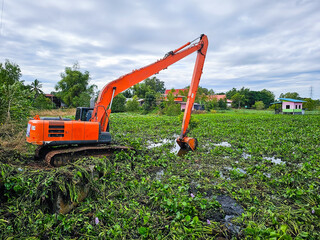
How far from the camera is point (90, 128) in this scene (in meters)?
5.90

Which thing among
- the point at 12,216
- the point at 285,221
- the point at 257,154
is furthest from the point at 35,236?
the point at 257,154

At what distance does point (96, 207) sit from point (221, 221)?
2.38 m

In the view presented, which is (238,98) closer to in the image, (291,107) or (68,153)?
(291,107)

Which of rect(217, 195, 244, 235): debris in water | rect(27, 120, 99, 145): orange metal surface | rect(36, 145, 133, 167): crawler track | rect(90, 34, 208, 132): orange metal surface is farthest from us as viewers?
rect(90, 34, 208, 132): orange metal surface

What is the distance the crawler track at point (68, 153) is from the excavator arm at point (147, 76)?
734mm

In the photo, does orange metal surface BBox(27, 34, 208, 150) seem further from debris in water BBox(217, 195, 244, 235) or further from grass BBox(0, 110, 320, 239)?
debris in water BBox(217, 195, 244, 235)

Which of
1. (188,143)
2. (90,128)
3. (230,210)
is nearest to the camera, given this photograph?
(230,210)

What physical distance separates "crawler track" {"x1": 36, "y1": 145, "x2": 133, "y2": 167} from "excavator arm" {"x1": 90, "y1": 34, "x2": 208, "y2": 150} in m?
0.73

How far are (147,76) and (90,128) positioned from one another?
2.78 meters

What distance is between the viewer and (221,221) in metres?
3.75

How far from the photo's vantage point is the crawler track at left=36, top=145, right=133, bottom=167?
5340mm

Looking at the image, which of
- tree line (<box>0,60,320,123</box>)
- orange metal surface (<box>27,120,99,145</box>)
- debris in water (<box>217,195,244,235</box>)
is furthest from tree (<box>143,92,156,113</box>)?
debris in water (<box>217,195,244,235</box>)

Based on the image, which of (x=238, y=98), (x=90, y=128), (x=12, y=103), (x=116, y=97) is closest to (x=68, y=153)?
(x=90, y=128)

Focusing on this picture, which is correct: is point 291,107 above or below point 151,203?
above
